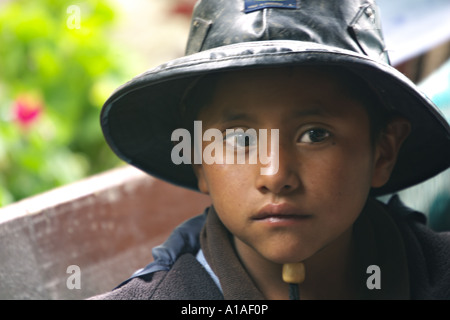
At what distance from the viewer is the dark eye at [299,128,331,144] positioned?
4.65ft

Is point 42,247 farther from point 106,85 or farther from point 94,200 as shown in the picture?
point 106,85

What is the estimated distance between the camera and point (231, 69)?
131 centimetres

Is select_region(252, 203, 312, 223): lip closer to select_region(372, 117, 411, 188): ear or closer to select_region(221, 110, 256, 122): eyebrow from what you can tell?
select_region(221, 110, 256, 122): eyebrow

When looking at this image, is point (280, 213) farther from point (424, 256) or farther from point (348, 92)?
point (424, 256)

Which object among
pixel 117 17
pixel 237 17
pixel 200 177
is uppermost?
pixel 117 17

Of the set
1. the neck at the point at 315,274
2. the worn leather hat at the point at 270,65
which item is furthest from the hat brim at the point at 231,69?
the neck at the point at 315,274

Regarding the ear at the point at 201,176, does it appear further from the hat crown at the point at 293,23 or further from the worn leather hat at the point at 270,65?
the hat crown at the point at 293,23

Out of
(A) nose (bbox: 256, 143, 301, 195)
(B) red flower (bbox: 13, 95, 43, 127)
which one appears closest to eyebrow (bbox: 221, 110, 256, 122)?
(A) nose (bbox: 256, 143, 301, 195)

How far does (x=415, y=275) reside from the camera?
65.0 inches

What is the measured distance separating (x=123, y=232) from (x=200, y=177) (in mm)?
643

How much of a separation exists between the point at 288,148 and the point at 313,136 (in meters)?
0.08

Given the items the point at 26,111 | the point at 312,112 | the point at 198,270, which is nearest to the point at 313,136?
the point at 312,112
